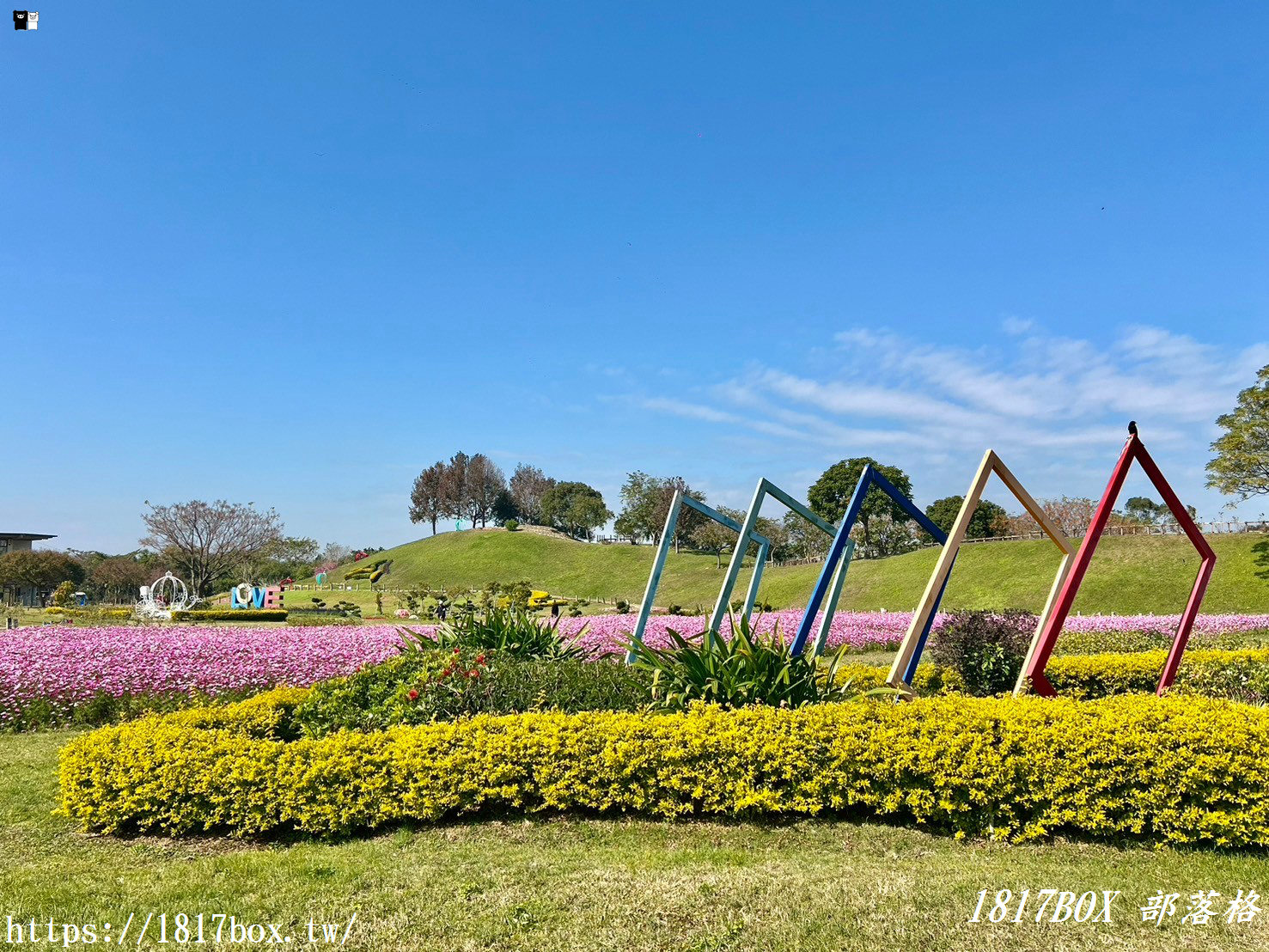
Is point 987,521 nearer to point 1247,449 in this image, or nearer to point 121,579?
point 1247,449

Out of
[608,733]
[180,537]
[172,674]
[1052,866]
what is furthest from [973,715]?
[180,537]

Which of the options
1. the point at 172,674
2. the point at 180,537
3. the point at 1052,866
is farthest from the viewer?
the point at 180,537

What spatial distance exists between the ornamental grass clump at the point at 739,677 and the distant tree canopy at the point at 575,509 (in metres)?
65.7

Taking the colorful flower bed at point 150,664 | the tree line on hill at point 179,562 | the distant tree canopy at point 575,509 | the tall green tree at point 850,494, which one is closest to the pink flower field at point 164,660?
the colorful flower bed at point 150,664

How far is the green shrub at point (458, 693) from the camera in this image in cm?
678

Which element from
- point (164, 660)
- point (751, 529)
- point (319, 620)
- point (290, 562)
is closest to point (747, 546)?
point (751, 529)

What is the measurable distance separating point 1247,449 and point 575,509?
52.1m

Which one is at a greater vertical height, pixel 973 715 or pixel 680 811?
pixel 973 715

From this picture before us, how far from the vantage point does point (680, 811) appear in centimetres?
523

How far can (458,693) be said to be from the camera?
22.5 feet

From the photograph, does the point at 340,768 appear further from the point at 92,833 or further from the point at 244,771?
the point at 92,833

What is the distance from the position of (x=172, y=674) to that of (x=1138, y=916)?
32.5ft

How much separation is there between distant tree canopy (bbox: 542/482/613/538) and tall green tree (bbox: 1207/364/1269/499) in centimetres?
4954

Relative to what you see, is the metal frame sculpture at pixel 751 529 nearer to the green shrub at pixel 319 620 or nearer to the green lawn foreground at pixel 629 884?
the green lawn foreground at pixel 629 884
